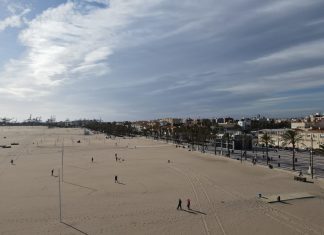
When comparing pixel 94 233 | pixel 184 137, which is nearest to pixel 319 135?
pixel 184 137

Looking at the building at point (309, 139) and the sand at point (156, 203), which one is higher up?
the building at point (309, 139)

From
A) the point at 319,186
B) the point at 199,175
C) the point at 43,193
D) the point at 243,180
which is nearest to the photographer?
the point at 43,193

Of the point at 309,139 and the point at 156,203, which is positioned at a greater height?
the point at 309,139

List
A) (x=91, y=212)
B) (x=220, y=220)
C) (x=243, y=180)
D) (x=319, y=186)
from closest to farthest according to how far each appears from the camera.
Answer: (x=220, y=220), (x=91, y=212), (x=319, y=186), (x=243, y=180)

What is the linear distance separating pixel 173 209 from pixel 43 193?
40.1ft

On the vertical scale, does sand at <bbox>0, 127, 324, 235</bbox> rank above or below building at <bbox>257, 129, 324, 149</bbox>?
below

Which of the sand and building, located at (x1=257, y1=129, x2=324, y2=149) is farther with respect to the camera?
building, located at (x1=257, y1=129, x2=324, y2=149)

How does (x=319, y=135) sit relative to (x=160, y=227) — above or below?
above

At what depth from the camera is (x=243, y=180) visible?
1500 inches

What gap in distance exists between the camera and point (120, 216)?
24234mm

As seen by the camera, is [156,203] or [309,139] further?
[309,139]

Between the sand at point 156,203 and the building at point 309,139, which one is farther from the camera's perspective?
the building at point 309,139

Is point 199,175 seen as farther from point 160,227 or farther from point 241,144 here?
point 241,144

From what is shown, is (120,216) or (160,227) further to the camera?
(120,216)
